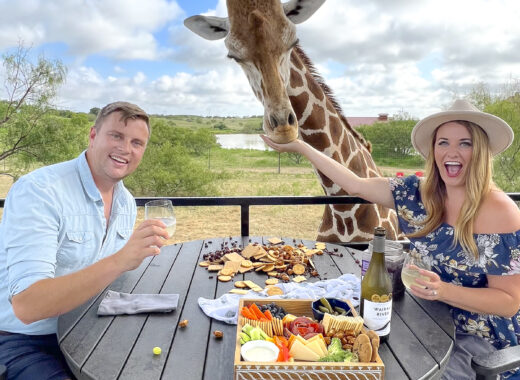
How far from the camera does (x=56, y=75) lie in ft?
33.3

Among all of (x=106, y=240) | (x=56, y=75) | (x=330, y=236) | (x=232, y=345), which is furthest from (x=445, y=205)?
(x=56, y=75)

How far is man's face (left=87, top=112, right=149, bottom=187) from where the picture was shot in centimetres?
167

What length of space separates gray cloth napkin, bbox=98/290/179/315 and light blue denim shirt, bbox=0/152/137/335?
0.22m

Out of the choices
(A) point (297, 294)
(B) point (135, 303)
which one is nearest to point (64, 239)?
(B) point (135, 303)

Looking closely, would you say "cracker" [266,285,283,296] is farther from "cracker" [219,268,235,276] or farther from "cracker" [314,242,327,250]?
"cracker" [314,242,327,250]

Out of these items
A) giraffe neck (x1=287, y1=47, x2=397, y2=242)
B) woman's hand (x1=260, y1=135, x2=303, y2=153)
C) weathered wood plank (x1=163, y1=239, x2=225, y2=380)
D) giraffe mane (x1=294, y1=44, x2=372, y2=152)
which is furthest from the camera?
giraffe mane (x1=294, y1=44, x2=372, y2=152)

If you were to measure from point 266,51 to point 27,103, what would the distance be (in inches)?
379

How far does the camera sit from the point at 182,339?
124 cm

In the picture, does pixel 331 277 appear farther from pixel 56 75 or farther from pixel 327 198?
pixel 56 75

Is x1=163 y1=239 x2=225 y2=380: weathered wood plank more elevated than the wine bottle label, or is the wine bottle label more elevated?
the wine bottle label

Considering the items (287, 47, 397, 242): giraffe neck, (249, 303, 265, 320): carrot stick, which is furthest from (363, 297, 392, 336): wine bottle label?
(287, 47, 397, 242): giraffe neck

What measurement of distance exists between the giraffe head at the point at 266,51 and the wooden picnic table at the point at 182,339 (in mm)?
1386

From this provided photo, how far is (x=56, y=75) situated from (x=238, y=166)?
49.6ft

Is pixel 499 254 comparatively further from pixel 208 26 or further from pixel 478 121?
pixel 208 26
